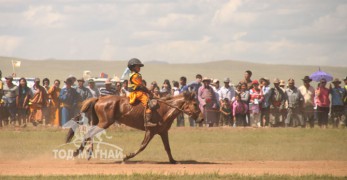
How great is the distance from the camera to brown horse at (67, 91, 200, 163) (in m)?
20.3

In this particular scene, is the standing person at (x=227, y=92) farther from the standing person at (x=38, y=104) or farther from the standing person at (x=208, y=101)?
the standing person at (x=38, y=104)

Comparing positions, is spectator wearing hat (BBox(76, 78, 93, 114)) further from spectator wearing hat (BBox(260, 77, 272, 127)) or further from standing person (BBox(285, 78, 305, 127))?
standing person (BBox(285, 78, 305, 127))

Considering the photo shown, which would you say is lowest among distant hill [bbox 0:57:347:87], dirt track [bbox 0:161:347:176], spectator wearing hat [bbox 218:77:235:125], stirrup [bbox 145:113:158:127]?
dirt track [bbox 0:161:347:176]

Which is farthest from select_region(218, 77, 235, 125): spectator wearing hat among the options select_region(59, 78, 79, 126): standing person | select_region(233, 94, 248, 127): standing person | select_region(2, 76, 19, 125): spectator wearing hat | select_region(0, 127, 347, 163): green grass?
select_region(2, 76, 19, 125): spectator wearing hat

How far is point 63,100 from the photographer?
30.3 meters

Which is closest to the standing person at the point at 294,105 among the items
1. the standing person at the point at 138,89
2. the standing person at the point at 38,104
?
the standing person at the point at 38,104

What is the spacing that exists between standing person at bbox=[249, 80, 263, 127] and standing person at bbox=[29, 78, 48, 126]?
7.81 metres

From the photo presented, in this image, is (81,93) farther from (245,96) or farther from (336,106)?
(336,106)

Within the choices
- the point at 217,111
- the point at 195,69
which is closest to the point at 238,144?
the point at 217,111

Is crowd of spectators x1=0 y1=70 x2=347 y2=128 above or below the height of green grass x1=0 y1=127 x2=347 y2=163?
above

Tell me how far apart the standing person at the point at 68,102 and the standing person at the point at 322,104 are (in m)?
8.93

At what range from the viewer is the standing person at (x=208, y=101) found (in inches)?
1182

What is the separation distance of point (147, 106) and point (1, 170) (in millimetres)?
3989

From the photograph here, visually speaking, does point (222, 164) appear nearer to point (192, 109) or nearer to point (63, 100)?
point (192, 109)
